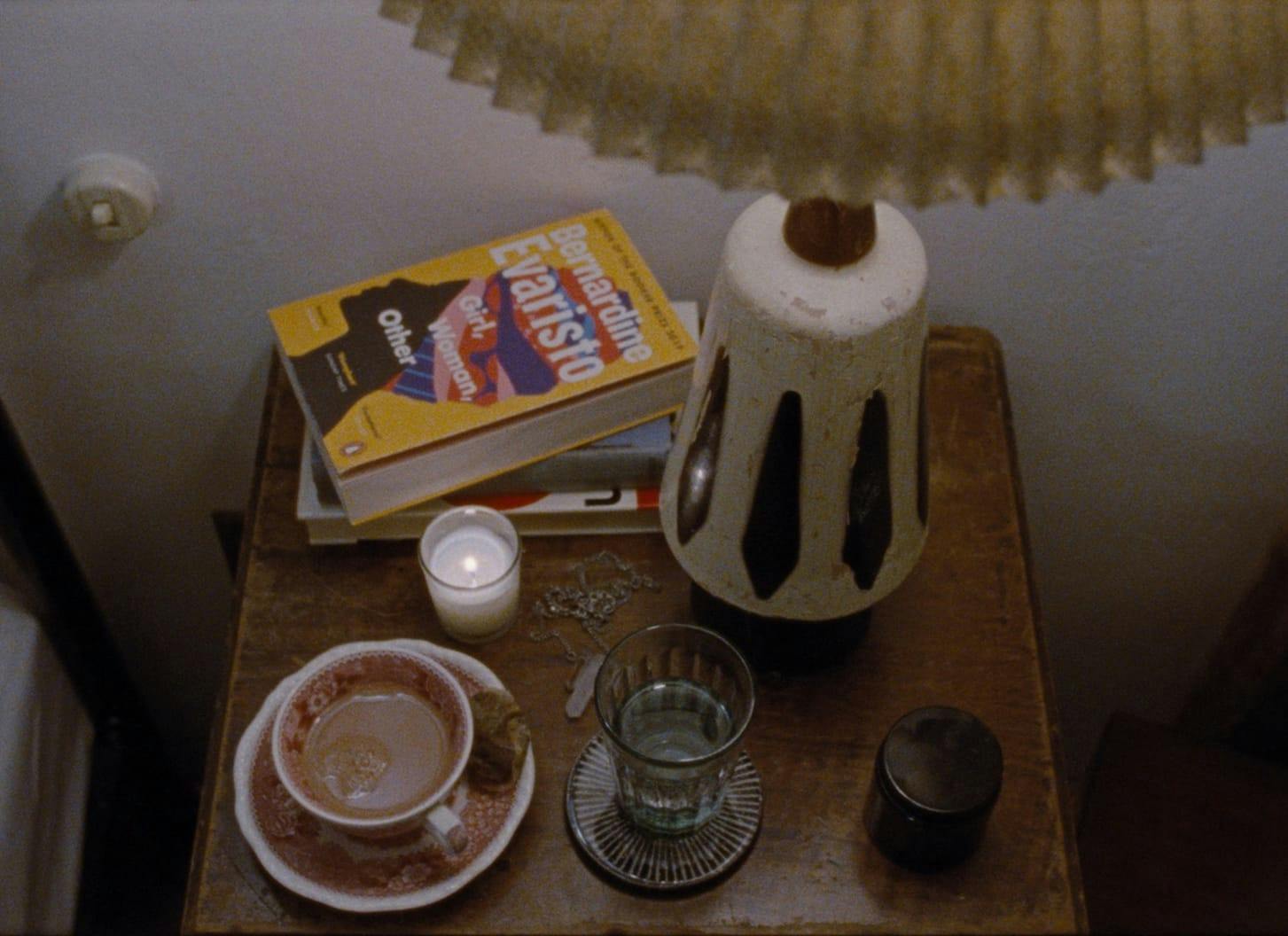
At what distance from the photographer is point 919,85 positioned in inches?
15.5

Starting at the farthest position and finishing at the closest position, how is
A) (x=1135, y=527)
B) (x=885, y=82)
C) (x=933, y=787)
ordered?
(x=1135, y=527)
(x=933, y=787)
(x=885, y=82)

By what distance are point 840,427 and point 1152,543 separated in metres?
0.70

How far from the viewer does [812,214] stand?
2.14 feet

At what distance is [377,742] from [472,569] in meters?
0.14

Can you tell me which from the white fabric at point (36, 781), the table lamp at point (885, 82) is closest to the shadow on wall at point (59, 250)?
the white fabric at point (36, 781)

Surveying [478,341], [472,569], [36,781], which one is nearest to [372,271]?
[478,341]

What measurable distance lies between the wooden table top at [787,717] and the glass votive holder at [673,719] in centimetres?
4

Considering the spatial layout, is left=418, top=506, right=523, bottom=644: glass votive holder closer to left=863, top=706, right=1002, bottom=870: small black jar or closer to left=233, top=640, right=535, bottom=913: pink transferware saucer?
left=233, top=640, right=535, bottom=913: pink transferware saucer

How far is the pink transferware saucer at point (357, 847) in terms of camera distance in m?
0.77

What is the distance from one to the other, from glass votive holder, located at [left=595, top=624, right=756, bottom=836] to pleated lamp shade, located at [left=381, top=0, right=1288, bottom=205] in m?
0.40

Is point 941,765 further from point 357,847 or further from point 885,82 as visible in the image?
point 885,82

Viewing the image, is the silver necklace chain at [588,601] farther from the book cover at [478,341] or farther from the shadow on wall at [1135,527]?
the shadow on wall at [1135,527]

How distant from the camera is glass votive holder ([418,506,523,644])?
86cm

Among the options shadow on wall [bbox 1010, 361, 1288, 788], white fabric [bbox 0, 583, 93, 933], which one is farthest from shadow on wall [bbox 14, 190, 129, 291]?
shadow on wall [bbox 1010, 361, 1288, 788]
